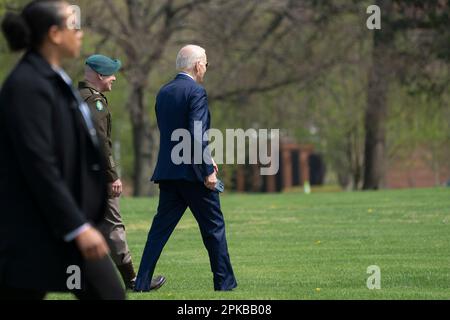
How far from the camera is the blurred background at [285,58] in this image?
3469 cm

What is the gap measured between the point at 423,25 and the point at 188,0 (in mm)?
10479

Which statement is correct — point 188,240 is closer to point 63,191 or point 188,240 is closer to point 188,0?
point 63,191

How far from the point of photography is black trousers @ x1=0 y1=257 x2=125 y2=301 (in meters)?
5.67

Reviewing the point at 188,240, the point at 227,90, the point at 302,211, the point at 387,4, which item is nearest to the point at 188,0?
the point at 227,90

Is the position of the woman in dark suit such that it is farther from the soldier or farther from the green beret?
the green beret

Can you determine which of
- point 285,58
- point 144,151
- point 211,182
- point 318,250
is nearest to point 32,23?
point 211,182

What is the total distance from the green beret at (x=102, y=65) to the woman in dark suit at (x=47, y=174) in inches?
172

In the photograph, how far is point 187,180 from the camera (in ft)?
31.7

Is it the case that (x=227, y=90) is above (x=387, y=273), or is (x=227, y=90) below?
above

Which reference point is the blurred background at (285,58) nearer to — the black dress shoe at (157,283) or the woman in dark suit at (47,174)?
the black dress shoe at (157,283)

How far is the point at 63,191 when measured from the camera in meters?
5.43

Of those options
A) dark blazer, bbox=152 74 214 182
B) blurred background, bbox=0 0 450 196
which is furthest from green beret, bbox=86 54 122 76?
blurred background, bbox=0 0 450 196

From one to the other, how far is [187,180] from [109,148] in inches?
32.8
